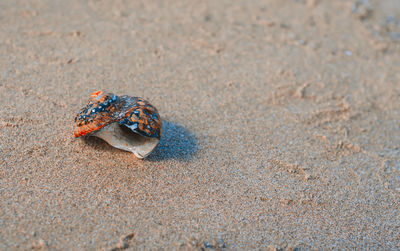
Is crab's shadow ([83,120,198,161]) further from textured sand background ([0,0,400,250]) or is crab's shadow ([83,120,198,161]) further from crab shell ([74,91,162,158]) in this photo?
crab shell ([74,91,162,158])

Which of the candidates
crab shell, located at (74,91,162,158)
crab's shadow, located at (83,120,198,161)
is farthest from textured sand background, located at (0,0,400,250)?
crab shell, located at (74,91,162,158)

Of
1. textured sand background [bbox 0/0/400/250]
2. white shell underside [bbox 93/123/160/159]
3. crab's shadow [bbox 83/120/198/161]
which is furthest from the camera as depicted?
crab's shadow [bbox 83/120/198/161]

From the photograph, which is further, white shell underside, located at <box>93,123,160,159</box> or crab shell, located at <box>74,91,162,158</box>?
white shell underside, located at <box>93,123,160,159</box>

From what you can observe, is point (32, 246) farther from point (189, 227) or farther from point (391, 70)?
point (391, 70)

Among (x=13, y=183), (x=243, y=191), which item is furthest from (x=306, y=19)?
(x=13, y=183)

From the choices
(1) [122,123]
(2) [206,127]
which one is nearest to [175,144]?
(2) [206,127]

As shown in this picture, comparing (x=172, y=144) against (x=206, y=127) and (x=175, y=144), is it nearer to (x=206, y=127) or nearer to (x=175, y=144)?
(x=175, y=144)
